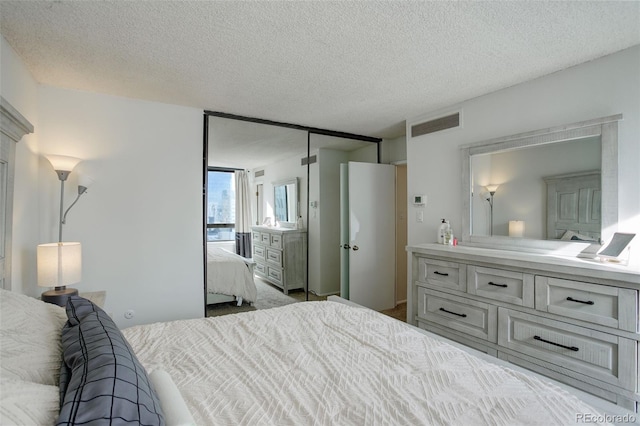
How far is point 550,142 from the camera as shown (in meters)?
2.48

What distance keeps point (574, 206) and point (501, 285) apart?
0.80m

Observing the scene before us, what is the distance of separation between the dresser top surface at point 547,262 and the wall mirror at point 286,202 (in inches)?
72.5

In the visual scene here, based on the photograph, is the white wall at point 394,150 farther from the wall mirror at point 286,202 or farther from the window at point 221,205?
the window at point 221,205

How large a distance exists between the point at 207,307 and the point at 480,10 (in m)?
3.46

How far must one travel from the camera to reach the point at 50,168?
8.98 ft

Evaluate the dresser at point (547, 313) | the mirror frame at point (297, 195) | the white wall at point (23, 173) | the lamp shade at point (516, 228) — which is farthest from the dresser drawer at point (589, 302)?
the white wall at point (23, 173)

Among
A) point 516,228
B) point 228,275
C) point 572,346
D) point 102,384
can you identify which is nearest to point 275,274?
point 228,275

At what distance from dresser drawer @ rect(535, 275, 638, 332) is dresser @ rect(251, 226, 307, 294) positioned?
273cm

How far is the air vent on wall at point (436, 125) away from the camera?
3220 millimetres

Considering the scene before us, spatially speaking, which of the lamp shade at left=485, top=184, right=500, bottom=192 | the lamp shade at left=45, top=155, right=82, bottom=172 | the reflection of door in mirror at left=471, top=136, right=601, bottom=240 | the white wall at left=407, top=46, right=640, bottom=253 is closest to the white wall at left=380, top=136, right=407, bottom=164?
the white wall at left=407, top=46, right=640, bottom=253

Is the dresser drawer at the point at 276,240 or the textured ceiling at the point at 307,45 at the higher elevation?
the textured ceiling at the point at 307,45

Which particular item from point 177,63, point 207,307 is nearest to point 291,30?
point 177,63

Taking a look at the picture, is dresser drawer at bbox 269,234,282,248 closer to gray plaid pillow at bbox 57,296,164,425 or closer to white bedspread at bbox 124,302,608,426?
white bedspread at bbox 124,302,608,426

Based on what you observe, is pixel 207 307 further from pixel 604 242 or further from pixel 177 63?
pixel 604 242
